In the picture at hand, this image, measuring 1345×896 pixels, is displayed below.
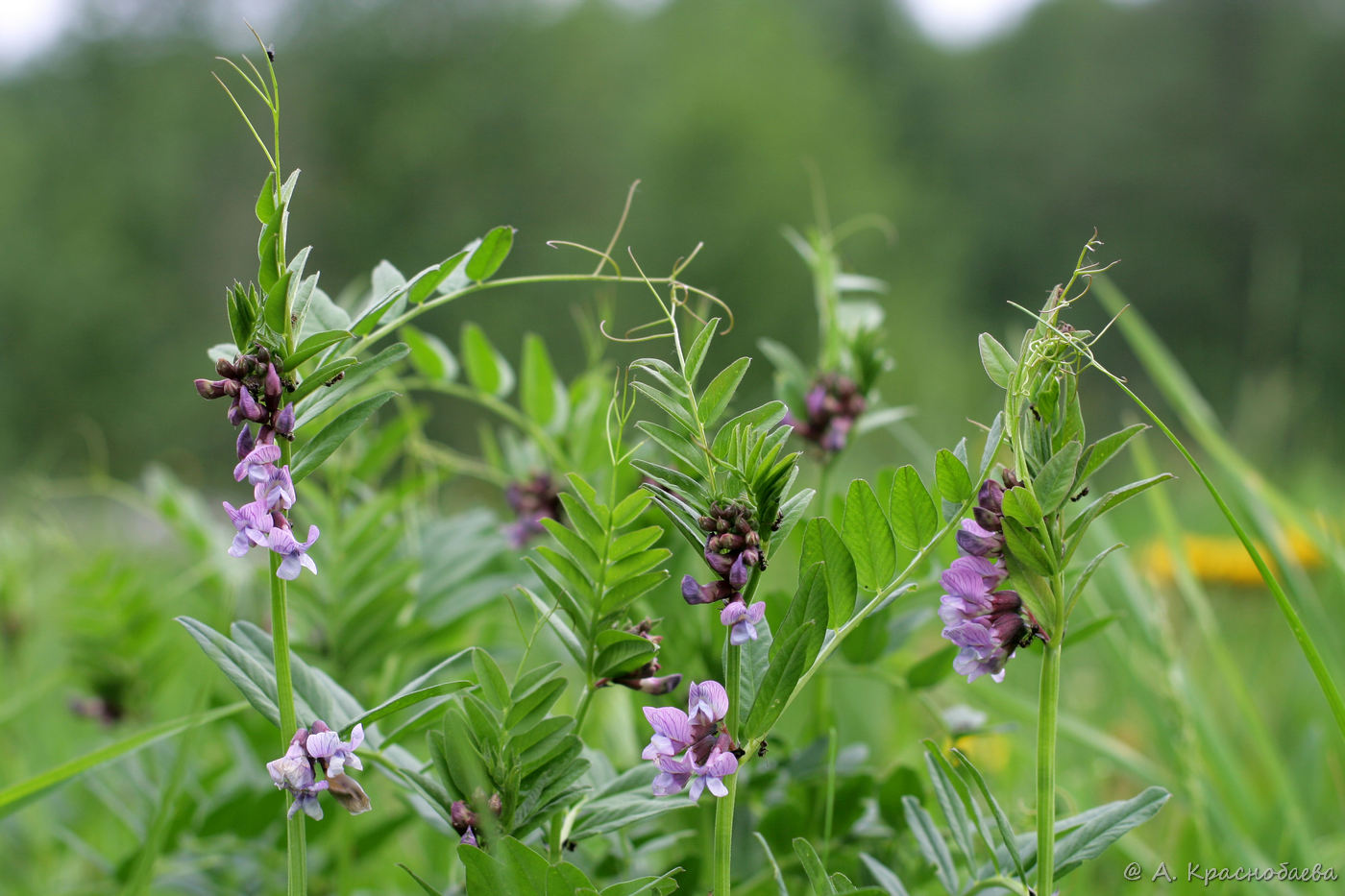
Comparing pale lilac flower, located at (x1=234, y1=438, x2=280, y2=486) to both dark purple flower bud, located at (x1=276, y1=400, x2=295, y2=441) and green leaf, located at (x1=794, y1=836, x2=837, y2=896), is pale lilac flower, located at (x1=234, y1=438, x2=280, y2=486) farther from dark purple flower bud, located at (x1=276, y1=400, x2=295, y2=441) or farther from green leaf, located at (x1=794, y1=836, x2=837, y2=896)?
green leaf, located at (x1=794, y1=836, x2=837, y2=896)

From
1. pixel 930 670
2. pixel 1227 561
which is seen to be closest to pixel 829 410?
pixel 930 670

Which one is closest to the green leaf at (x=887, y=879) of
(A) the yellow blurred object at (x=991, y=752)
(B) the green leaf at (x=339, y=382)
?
(B) the green leaf at (x=339, y=382)

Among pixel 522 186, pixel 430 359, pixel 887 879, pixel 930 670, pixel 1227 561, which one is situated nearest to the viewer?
pixel 887 879

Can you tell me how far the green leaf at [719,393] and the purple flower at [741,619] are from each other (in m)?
0.09

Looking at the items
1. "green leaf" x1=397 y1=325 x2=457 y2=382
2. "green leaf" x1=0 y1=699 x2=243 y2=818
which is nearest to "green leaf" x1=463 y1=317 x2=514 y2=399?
"green leaf" x1=397 y1=325 x2=457 y2=382

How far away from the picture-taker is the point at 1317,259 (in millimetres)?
14125

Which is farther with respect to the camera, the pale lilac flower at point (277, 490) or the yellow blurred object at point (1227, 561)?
the yellow blurred object at point (1227, 561)

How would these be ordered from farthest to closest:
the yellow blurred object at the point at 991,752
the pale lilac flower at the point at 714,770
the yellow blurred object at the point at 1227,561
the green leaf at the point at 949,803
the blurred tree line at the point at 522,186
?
the blurred tree line at the point at 522,186
the yellow blurred object at the point at 1227,561
the yellow blurred object at the point at 991,752
the green leaf at the point at 949,803
the pale lilac flower at the point at 714,770

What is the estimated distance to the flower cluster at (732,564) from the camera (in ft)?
1.33

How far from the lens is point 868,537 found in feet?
1.61

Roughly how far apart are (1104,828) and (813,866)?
15 centimetres

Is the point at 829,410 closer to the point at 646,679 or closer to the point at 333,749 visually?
the point at 646,679

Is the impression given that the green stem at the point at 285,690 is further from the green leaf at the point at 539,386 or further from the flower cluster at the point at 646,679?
the green leaf at the point at 539,386

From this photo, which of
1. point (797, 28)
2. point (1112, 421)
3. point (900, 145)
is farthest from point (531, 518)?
point (900, 145)
